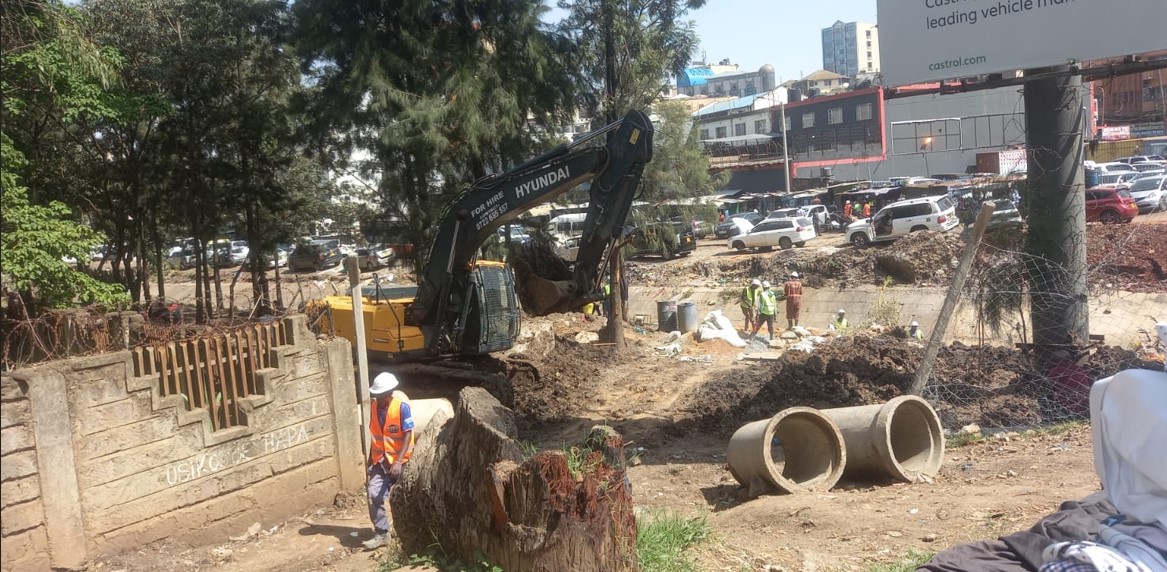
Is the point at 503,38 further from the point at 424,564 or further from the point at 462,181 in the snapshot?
the point at 424,564

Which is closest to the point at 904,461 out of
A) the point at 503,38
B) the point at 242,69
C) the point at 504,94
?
the point at 504,94

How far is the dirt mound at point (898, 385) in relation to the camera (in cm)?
1022

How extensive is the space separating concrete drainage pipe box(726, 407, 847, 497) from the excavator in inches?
156

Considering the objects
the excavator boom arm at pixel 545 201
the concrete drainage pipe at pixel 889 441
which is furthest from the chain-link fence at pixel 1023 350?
the excavator boom arm at pixel 545 201

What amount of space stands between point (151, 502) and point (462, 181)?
37.9ft

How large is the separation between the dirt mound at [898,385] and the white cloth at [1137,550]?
6.28 metres

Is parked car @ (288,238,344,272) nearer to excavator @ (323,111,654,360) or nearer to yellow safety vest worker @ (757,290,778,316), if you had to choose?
yellow safety vest worker @ (757,290,778,316)

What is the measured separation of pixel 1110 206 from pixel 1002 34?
18529 mm

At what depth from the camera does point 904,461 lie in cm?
902

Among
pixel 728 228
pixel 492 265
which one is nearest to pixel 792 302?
pixel 492 265

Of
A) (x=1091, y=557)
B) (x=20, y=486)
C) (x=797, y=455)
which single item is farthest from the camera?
(x=797, y=455)

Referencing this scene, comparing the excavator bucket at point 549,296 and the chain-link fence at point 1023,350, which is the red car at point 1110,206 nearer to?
the chain-link fence at point 1023,350

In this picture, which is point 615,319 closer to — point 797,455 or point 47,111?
point 797,455

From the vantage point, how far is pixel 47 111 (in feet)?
42.9
